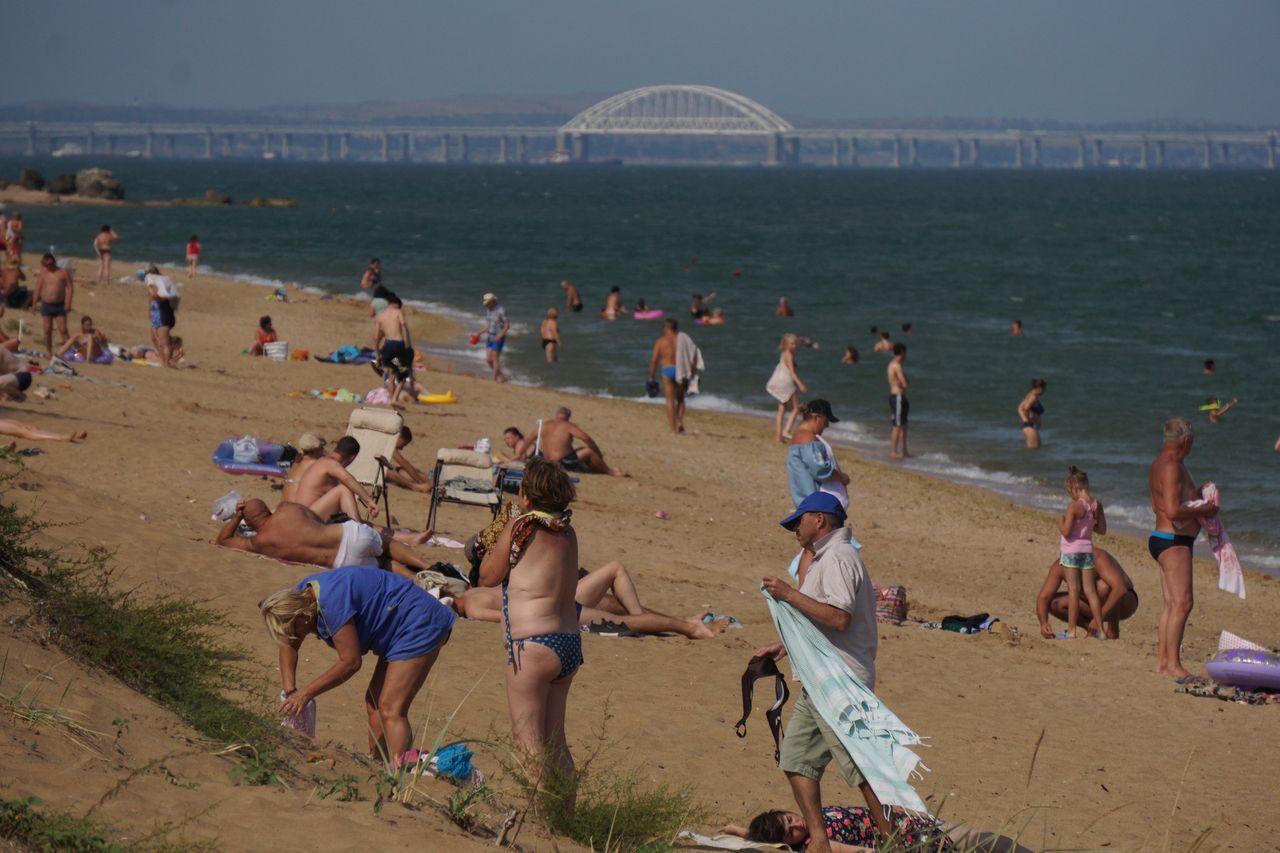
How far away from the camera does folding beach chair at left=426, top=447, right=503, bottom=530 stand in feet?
37.4

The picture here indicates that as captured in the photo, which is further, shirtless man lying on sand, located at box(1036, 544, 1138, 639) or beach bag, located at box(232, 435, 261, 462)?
beach bag, located at box(232, 435, 261, 462)

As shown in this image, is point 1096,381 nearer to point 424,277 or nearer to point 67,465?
point 67,465

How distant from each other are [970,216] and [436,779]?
3588 inches

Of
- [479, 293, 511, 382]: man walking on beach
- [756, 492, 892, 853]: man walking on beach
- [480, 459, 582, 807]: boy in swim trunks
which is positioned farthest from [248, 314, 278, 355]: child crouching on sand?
[756, 492, 892, 853]: man walking on beach

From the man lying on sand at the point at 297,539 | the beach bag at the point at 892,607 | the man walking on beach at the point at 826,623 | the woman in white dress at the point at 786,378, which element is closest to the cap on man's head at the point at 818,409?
the beach bag at the point at 892,607

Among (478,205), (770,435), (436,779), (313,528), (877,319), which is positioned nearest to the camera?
(436,779)

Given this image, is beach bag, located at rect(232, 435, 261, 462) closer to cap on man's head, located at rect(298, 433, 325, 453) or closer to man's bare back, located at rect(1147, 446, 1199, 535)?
cap on man's head, located at rect(298, 433, 325, 453)

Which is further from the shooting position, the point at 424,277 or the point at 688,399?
the point at 424,277

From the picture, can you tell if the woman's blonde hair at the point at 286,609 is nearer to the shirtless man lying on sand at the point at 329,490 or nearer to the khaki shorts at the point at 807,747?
the khaki shorts at the point at 807,747

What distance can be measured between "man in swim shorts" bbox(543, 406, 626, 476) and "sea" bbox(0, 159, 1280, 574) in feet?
14.7

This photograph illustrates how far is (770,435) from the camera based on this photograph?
18.6 meters

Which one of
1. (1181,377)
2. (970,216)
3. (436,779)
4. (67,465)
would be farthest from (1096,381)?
(970,216)

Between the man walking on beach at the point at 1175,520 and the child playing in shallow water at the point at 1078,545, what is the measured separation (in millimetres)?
964

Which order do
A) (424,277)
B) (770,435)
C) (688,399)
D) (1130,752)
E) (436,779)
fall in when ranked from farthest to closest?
(424,277), (688,399), (770,435), (1130,752), (436,779)
